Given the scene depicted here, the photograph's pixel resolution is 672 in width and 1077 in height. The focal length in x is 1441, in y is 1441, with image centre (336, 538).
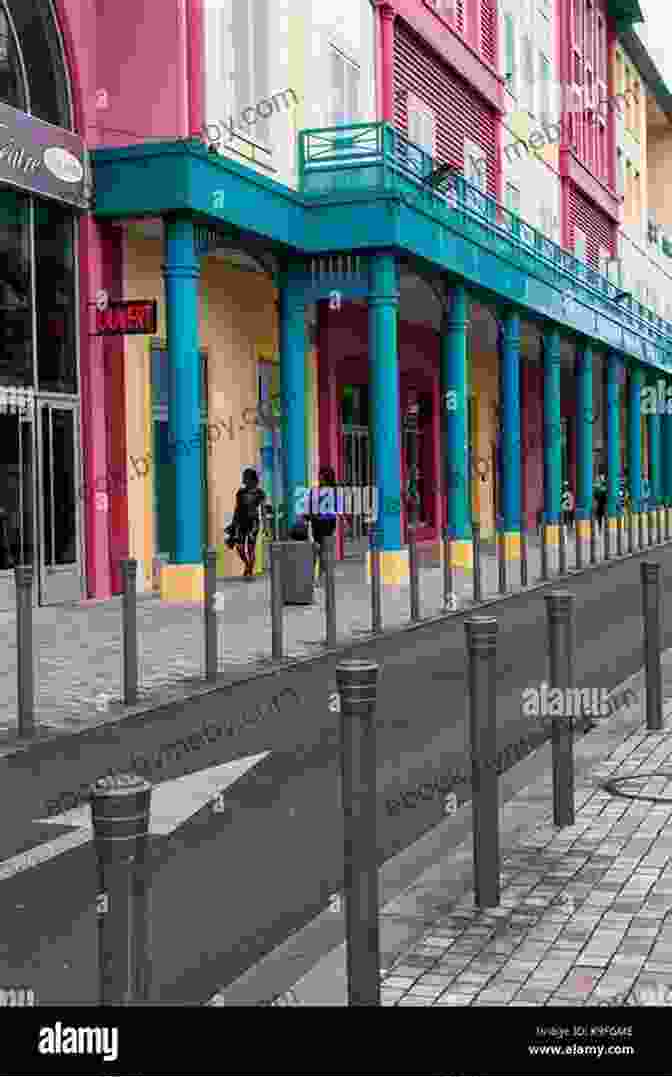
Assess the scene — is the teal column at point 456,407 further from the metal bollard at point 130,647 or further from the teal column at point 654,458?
the teal column at point 654,458

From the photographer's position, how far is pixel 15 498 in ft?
52.9

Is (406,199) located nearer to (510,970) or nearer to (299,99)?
(299,99)

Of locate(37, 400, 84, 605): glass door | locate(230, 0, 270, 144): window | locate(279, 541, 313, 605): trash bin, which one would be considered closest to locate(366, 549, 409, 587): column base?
locate(279, 541, 313, 605): trash bin

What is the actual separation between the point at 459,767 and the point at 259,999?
342 centimetres

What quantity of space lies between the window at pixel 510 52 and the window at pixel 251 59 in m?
12.5

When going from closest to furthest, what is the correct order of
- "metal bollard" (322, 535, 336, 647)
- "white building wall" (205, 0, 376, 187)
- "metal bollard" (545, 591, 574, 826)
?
"metal bollard" (545, 591, 574, 826), "metal bollard" (322, 535, 336, 647), "white building wall" (205, 0, 376, 187)

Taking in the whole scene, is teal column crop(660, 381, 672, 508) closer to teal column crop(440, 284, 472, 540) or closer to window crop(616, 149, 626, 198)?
window crop(616, 149, 626, 198)

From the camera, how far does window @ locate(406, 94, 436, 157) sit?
25.1m

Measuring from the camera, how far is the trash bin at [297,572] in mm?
16375

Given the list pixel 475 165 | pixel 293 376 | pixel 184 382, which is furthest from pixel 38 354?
pixel 475 165

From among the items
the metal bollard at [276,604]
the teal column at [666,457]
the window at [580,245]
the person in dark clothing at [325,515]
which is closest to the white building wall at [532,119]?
the window at [580,245]

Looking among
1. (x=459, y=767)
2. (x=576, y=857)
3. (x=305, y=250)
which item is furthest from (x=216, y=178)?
(x=576, y=857)

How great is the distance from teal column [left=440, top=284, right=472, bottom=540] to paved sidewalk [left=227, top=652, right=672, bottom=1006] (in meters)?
16.9

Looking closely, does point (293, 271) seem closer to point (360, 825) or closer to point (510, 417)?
point (510, 417)
